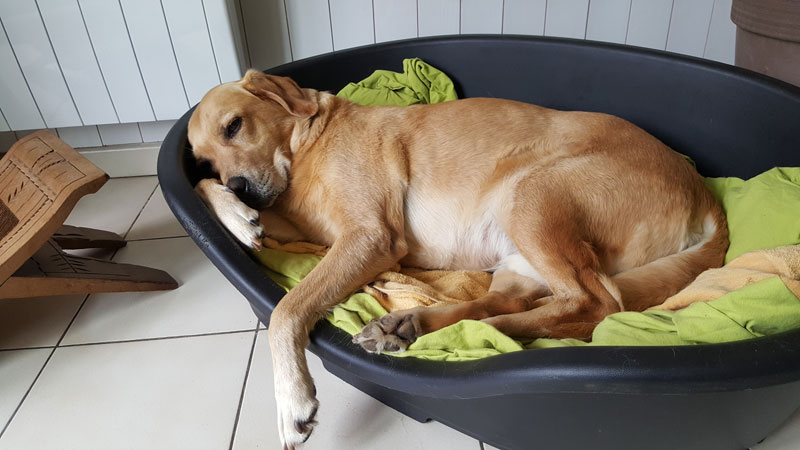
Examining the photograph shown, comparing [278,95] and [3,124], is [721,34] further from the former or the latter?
[3,124]

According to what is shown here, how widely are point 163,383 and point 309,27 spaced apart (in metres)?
1.89

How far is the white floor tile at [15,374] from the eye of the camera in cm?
167

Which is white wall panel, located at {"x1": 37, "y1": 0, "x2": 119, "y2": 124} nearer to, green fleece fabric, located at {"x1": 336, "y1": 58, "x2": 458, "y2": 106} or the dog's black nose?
green fleece fabric, located at {"x1": 336, "y1": 58, "x2": 458, "y2": 106}

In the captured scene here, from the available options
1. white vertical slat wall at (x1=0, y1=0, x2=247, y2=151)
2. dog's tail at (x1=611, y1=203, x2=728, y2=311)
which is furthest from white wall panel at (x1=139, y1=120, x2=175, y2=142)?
dog's tail at (x1=611, y1=203, x2=728, y2=311)

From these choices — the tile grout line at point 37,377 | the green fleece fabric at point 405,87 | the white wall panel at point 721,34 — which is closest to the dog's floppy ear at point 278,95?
the green fleece fabric at point 405,87

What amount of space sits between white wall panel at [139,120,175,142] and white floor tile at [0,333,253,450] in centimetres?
147

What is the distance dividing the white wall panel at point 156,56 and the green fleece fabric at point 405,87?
2.83 ft

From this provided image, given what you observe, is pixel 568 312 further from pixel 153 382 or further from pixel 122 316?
pixel 122 316

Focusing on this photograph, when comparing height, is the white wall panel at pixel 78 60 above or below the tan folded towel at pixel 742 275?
above

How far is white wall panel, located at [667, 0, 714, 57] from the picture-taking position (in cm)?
270

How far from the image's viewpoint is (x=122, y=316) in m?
1.98

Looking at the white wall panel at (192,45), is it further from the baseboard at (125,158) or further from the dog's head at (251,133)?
the dog's head at (251,133)

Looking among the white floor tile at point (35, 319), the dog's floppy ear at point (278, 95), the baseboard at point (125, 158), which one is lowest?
the white floor tile at point (35, 319)

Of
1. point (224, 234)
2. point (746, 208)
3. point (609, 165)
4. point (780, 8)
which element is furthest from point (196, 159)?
point (780, 8)
